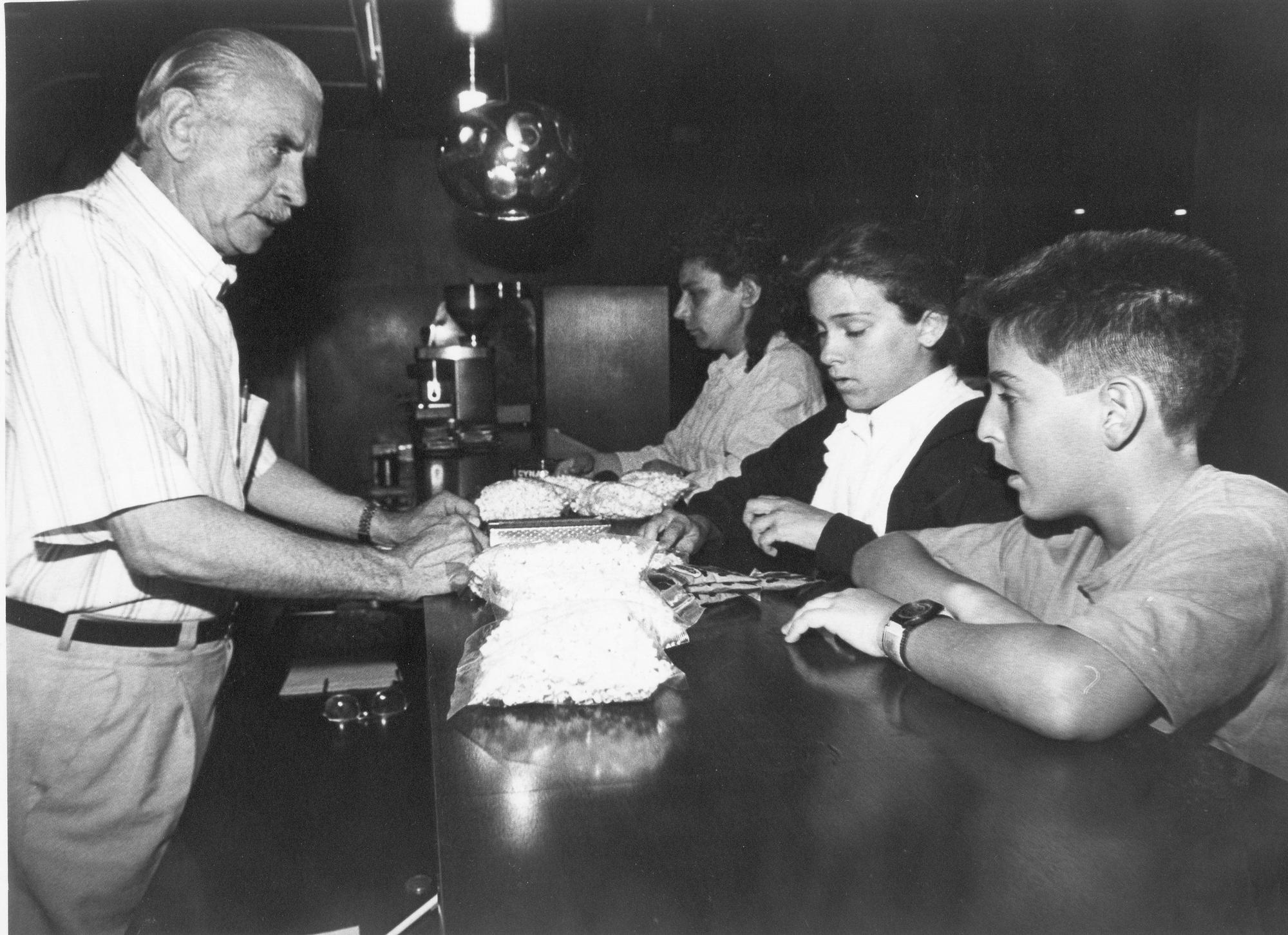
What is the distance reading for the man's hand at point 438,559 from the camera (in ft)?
4.33

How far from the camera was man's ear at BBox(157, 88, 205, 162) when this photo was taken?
1.36 metres

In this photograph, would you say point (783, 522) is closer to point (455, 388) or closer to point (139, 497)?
point (139, 497)

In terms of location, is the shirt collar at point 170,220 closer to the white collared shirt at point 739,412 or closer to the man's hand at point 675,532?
the man's hand at point 675,532

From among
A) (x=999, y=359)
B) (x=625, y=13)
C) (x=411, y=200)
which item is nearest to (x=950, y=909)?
(x=999, y=359)

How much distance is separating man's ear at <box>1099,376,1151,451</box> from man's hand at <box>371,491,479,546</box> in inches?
44.4

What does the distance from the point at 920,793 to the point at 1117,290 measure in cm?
69

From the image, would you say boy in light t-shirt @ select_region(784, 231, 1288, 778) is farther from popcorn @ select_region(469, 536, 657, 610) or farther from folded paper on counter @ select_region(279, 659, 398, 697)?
folded paper on counter @ select_region(279, 659, 398, 697)

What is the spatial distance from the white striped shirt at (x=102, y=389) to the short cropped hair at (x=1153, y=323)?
1.09m

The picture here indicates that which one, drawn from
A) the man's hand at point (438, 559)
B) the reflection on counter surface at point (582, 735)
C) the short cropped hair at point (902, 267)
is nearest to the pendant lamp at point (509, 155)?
the short cropped hair at point (902, 267)

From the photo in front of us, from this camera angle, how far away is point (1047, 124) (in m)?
3.35

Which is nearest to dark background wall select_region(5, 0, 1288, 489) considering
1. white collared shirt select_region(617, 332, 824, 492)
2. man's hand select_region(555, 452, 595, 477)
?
white collared shirt select_region(617, 332, 824, 492)

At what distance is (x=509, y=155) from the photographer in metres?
2.89

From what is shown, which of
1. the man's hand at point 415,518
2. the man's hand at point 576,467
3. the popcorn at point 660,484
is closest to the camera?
the man's hand at point 415,518

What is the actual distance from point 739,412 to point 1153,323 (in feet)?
6.75
